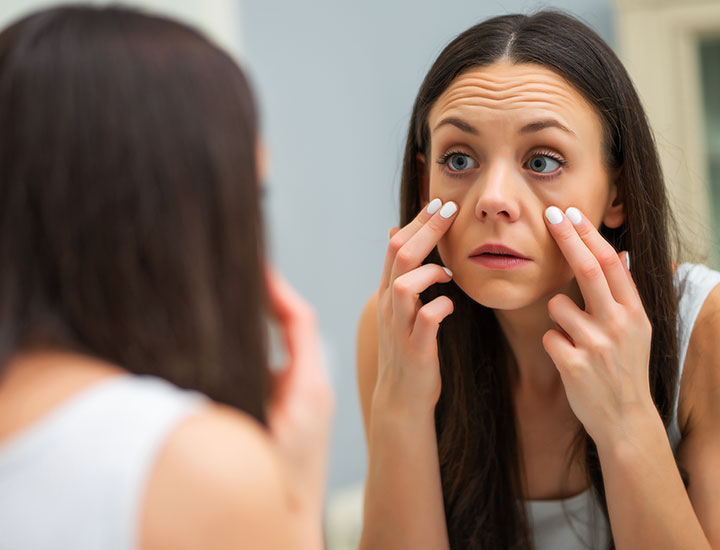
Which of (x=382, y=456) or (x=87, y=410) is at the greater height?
(x=87, y=410)

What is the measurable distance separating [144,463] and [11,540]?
11cm

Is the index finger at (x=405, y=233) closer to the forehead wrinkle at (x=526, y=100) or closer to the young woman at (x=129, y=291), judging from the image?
the forehead wrinkle at (x=526, y=100)

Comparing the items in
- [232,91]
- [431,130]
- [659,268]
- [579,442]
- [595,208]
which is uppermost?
[232,91]

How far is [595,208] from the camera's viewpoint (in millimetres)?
1176

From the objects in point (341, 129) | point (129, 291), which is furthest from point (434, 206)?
point (341, 129)

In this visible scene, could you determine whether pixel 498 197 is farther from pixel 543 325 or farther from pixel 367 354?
pixel 367 354

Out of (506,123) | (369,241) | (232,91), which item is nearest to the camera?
(232,91)

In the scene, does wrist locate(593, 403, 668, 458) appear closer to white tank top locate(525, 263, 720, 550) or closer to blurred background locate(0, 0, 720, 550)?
white tank top locate(525, 263, 720, 550)

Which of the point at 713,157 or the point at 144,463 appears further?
the point at 713,157

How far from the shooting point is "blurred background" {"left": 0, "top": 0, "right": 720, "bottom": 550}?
8.13 feet

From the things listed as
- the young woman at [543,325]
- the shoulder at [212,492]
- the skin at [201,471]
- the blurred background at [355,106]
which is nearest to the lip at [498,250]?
the young woman at [543,325]

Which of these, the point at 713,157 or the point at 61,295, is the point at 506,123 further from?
the point at 713,157

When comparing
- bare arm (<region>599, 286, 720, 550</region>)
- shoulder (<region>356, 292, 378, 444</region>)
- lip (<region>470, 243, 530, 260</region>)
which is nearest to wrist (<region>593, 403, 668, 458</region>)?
bare arm (<region>599, 286, 720, 550</region>)

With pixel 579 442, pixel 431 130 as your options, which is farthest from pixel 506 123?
pixel 579 442
